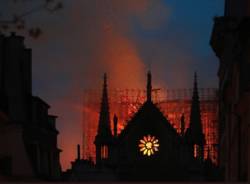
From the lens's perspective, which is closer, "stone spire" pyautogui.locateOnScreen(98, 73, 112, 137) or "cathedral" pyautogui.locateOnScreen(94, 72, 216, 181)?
"stone spire" pyautogui.locateOnScreen(98, 73, 112, 137)

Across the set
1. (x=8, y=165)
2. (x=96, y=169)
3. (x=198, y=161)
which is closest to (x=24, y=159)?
(x=8, y=165)

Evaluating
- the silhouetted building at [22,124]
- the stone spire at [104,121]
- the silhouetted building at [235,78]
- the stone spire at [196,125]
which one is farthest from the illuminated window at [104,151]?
the silhouetted building at [235,78]

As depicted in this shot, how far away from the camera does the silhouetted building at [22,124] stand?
23.8 metres

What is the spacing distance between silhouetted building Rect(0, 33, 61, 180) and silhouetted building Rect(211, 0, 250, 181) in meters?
4.27

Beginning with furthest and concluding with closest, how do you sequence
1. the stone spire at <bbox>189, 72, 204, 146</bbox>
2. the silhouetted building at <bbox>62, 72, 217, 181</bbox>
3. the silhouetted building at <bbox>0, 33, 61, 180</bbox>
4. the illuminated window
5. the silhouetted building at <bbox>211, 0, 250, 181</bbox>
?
the illuminated window
the silhouetted building at <bbox>62, 72, 217, 181</bbox>
the stone spire at <bbox>189, 72, 204, 146</bbox>
the silhouetted building at <bbox>0, 33, 61, 180</bbox>
the silhouetted building at <bbox>211, 0, 250, 181</bbox>

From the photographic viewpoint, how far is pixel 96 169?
6494 centimetres

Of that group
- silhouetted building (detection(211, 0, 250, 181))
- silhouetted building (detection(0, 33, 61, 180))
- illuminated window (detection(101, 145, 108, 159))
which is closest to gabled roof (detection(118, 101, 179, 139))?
illuminated window (detection(101, 145, 108, 159))

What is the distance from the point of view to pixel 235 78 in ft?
79.8

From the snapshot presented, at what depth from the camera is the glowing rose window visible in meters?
81.0

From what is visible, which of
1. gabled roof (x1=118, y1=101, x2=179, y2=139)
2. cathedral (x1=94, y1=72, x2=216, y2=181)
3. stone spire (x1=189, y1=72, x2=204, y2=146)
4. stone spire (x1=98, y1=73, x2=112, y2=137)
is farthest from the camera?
gabled roof (x1=118, y1=101, x2=179, y2=139)

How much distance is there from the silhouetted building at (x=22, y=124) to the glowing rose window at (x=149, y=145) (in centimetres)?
5021

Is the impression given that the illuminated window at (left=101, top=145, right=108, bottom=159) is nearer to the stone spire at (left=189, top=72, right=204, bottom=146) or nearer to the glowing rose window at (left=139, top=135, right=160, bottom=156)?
the glowing rose window at (left=139, top=135, right=160, bottom=156)

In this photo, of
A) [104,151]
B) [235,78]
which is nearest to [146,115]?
[104,151]

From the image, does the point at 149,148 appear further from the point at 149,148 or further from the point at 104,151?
the point at 104,151
